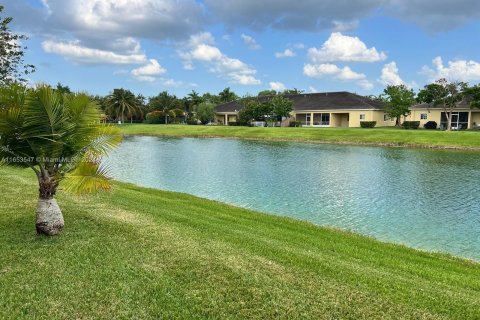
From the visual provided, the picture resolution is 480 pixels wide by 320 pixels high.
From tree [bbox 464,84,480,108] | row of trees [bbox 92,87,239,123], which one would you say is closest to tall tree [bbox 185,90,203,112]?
row of trees [bbox 92,87,239,123]

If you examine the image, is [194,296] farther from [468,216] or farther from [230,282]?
[468,216]

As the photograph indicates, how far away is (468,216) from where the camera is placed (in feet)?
48.8

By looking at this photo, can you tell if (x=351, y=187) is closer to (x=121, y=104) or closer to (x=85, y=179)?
(x=85, y=179)

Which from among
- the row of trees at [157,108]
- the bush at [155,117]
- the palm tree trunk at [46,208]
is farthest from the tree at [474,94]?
the bush at [155,117]

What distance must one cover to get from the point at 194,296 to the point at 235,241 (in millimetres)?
2753

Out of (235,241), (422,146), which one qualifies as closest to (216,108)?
(422,146)

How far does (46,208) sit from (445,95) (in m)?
62.1

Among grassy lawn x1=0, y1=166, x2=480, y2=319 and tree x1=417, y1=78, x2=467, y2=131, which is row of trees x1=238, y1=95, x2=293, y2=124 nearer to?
tree x1=417, y1=78, x2=467, y2=131

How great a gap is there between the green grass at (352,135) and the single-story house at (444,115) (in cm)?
967

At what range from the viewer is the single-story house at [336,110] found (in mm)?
67062

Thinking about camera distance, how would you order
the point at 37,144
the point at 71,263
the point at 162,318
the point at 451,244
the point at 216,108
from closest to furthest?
the point at 162,318 < the point at 71,263 < the point at 37,144 < the point at 451,244 < the point at 216,108

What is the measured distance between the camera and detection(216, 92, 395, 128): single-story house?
67.1 m

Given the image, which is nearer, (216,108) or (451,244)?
(451,244)

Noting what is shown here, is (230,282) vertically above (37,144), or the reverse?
(37,144)
